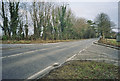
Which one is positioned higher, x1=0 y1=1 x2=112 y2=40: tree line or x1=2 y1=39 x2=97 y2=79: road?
x1=0 y1=1 x2=112 y2=40: tree line

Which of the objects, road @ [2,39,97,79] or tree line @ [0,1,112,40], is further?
tree line @ [0,1,112,40]

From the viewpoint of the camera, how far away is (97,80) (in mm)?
4125

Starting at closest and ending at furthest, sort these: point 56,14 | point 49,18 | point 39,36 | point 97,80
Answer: point 97,80 → point 39,36 → point 49,18 → point 56,14

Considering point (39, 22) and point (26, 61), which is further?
point (39, 22)

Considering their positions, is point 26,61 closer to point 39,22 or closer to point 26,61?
point 26,61

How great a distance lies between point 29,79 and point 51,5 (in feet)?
129

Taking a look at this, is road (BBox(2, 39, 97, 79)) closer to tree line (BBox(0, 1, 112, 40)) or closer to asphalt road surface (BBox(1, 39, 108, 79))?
asphalt road surface (BBox(1, 39, 108, 79))

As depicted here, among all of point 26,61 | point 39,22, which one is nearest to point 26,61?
point 26,61

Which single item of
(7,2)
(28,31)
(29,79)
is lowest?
(29,79)

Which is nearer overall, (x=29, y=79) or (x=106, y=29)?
(x=29, y=79)

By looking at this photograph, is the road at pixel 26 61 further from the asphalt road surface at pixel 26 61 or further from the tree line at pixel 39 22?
the tree line at pixel 39 22

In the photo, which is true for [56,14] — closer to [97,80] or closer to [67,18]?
[67,18]

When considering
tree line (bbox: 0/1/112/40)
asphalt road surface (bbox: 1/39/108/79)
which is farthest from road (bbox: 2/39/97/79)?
tree line (bbox: 0/1/112/40)

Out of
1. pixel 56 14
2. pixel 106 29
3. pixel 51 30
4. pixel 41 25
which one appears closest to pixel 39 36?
pixel 41 25
